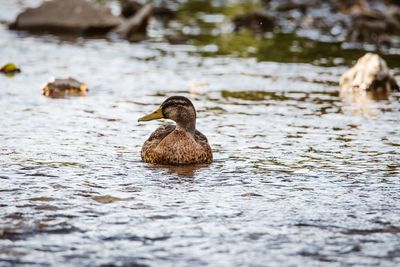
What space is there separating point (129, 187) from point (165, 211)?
103 cm

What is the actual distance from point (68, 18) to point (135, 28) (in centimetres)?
178

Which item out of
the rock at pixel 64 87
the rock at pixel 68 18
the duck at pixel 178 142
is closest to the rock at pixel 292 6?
the rock at pixel 68 18

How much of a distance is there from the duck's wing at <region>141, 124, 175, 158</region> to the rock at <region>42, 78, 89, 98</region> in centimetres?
479

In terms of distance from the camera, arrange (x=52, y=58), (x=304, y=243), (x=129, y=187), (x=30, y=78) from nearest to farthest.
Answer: (x=304, y=243)
(x=129, y=187)
(x=30, y=78)
(x=52, y=58)

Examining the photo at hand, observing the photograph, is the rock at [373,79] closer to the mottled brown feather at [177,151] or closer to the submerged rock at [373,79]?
the submerged rock at [373,79]

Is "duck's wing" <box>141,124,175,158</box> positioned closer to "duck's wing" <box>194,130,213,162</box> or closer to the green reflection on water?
"duck's wing" <box>194,130,213,162</box>

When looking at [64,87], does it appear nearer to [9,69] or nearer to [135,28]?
[9,69]

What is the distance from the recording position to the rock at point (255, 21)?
26.5m

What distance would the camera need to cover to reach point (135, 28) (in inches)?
952

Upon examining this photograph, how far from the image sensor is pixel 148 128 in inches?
509

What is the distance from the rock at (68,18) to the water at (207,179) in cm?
649

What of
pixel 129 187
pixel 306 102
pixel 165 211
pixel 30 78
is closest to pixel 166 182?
pixel 129 187

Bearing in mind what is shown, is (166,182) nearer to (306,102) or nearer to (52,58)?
(306,102)

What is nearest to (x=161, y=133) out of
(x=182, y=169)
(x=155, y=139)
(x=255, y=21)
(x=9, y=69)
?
(x=155, y=139)
